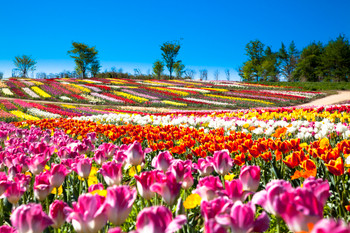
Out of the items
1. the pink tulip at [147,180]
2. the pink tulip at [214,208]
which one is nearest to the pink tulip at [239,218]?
the pink tulip at [214,208]

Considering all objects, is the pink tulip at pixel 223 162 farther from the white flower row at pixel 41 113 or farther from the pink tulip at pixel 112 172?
the white flower row at pixel 41 113

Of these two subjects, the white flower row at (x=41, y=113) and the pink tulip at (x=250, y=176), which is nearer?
the pink tulip at (x=250, y=176)

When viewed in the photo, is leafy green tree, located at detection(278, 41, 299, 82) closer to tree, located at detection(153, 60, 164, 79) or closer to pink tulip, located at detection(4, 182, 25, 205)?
tree, located at detection(153, 60, 164, 79)

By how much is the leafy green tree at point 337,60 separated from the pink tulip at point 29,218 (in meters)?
57.1

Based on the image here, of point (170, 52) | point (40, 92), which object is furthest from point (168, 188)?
point (170, 52)

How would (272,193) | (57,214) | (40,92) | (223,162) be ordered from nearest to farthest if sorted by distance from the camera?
(272,193), (57,214), (223,162), (40,92)

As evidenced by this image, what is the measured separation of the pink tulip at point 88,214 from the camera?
97cm

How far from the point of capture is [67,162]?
2068mm

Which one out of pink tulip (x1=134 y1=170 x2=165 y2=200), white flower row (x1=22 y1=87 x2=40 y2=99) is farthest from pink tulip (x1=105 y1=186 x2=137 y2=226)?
white flower row (x1=22 y1=87 x2=40 y2=99)

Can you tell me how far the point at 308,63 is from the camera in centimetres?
5469

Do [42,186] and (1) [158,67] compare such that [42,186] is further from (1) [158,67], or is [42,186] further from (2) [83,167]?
(1) [158,67]

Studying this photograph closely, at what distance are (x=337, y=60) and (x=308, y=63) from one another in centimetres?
577

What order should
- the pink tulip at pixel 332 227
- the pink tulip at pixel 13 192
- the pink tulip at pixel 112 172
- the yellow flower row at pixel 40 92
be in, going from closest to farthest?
the pink tulip at pixel 332 227, the pink tulip at pixel 13 192, the pink tulip at pixel 112 172, the yellow flower row at pixel 40 92

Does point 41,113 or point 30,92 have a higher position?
point 30,92
